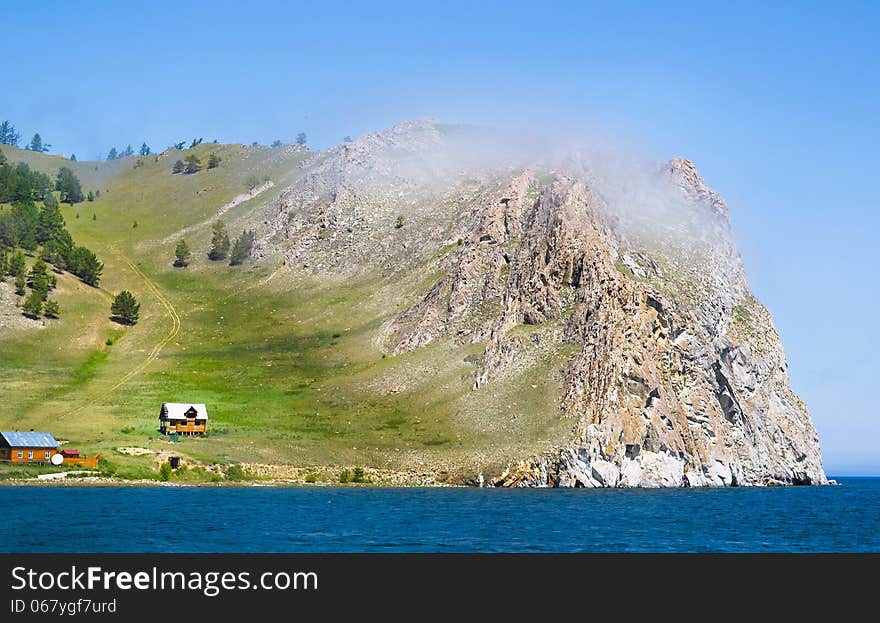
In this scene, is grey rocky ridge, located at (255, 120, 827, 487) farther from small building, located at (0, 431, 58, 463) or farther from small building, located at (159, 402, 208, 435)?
small building, located at (0, 431, 58, 463)

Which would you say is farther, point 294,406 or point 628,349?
point 294,406

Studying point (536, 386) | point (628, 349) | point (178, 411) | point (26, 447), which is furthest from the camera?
point (536, 386)

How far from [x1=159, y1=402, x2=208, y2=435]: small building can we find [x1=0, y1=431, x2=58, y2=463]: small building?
21.9 m

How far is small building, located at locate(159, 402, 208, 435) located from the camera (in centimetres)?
14875

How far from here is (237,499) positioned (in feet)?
327

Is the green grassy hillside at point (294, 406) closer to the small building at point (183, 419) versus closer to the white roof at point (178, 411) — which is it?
the small building at point (183, 419)

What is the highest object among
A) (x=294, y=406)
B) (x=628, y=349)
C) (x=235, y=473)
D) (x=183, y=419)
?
(x=628, y=349)

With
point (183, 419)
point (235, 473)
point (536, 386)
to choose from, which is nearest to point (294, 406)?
point (183, 419)

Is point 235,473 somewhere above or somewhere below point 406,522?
above

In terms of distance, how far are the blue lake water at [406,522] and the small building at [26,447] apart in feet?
51.5

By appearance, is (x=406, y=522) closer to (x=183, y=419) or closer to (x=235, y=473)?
(x=235, y=473)

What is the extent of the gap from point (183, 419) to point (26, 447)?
2765 cm

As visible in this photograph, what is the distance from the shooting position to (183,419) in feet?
492
